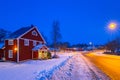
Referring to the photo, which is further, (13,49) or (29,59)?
→ (29,59)

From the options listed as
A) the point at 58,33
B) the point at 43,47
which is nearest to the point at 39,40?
the point at 43,47

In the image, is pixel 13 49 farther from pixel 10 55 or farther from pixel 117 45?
pixel 117 45

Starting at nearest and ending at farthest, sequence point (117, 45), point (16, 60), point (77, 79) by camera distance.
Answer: point (77, 79) < point (16, 60) < point (117, 45)

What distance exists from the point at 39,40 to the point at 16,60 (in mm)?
9774

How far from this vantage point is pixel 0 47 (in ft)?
Result: 151

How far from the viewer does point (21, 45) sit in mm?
41812

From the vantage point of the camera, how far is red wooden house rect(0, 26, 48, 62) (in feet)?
135

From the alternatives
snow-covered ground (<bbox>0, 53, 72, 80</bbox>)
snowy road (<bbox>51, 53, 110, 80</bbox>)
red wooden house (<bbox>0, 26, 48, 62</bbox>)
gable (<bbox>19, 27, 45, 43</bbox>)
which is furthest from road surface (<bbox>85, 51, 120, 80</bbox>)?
gable (<bbox>19, 27, 45, 43</bbox>)

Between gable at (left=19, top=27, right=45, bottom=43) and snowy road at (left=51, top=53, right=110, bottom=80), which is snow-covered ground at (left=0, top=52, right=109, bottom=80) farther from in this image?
gable at (left=19, top=27, right=45, bottom=43)

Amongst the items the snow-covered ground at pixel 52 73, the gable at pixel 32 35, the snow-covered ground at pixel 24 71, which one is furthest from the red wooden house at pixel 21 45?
the snow-covered ground at pixel 52 73

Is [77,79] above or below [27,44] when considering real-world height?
below

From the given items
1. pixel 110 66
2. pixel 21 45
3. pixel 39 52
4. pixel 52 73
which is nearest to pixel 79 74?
pixel 52 73

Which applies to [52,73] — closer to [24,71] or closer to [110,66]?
[24,71]

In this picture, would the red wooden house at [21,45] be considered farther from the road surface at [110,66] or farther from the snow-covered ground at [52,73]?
the snow-covered ground at [52,73]
